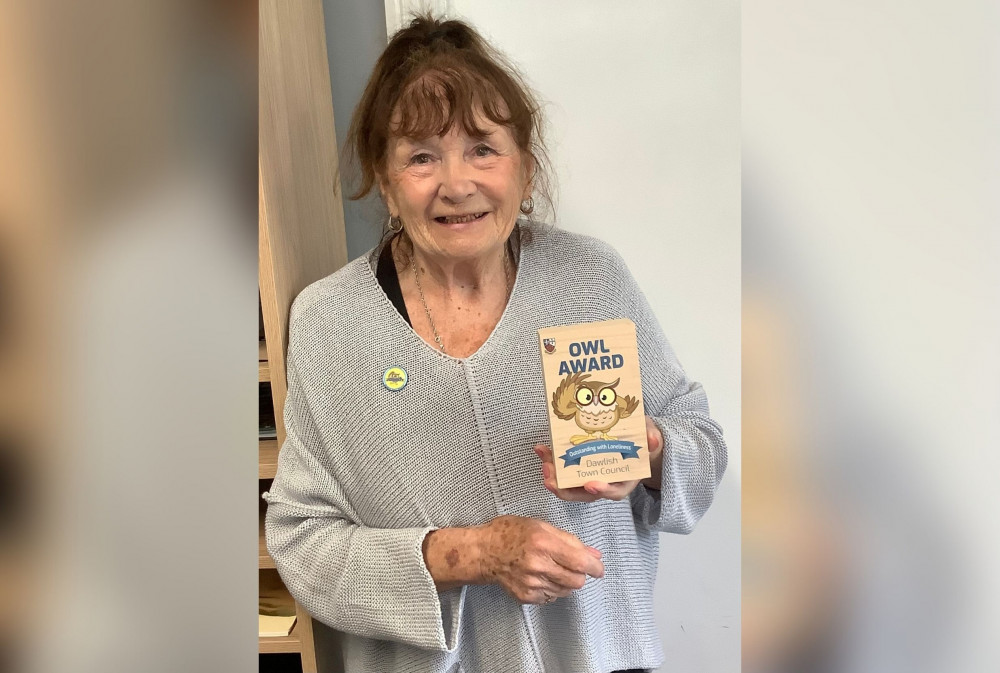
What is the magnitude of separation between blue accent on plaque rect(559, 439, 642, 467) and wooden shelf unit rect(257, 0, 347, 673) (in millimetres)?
428

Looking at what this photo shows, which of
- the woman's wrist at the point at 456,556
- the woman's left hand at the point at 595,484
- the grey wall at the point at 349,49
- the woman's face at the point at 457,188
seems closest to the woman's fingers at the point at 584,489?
the woman's left hand at the point at 595,484

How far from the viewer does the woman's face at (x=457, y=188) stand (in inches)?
38.7

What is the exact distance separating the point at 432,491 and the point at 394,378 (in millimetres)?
149

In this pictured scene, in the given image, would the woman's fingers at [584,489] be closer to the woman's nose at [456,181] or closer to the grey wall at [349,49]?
the woman's nose at [456,181]

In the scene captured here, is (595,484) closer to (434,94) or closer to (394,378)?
(394,378)

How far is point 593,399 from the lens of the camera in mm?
820

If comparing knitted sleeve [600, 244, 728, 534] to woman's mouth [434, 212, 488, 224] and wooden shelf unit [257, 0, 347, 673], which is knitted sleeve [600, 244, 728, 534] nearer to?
woman's mouth [434, 212, 488, 224]

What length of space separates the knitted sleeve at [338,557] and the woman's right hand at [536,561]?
0.27 ft

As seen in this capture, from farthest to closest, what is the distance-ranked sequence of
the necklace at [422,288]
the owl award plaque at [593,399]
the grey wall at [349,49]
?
the grey wall at [349,49] → the necklace at [422,288] → the owl award plaque at [593,399]
